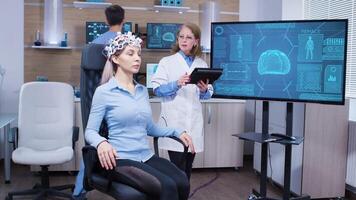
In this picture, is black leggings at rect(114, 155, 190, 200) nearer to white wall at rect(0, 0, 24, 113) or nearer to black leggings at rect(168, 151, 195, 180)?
black leggings at rect(168, 151, 195, 180)

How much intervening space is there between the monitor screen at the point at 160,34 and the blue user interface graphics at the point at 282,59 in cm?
180

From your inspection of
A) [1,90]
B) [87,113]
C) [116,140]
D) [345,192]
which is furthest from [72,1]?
[345,192]

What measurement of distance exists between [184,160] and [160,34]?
104 inches

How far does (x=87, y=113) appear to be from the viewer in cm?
252

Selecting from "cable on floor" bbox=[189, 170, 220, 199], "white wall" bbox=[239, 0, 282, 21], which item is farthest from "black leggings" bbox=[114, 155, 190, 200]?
"white wall" bbox=[239, 0, 282, 21]

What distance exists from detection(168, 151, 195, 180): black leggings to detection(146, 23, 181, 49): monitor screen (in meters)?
Result: 2.28

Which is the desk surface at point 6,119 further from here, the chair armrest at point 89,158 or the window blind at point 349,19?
the window blind at point 349,19

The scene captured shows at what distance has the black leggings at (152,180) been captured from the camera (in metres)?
2.03

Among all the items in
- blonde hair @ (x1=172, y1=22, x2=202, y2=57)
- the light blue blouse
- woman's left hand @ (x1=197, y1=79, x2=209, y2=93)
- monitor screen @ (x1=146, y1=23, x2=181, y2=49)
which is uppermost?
monitor screen @ (x1=146, y1=23, x2=181, y2=49)

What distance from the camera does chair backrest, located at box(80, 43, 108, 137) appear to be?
97.3 inches

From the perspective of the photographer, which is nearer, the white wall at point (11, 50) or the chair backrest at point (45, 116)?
the chair backrest at point (45, 116)

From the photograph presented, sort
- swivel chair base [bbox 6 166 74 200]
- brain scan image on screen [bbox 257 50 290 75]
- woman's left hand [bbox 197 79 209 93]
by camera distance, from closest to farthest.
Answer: woman's left hand [bbox 197 79 209 93] < brain scan image on screen [bbox 257 50 290 75] < swivel chair base [bbox 6 166 74 200]

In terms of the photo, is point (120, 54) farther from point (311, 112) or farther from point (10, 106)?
point (10, 106)

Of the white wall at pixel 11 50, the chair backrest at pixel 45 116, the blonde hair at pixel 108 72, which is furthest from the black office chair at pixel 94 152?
the white wall at pixel 11 50
